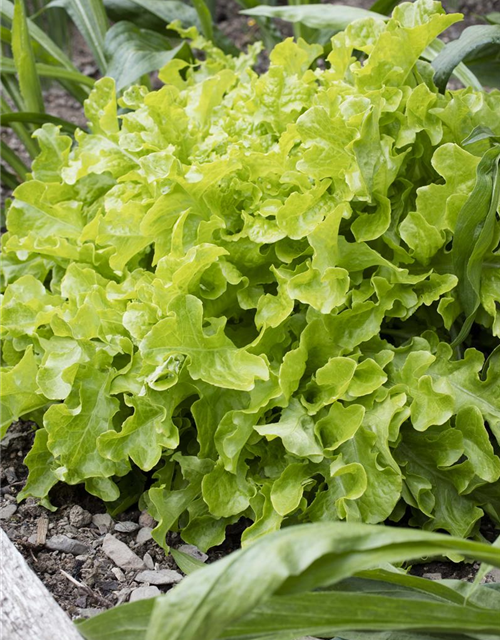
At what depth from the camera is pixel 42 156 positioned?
1.79 meters

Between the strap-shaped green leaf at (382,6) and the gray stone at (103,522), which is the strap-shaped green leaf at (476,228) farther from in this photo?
the strap-shaped green leaf at (382,6)

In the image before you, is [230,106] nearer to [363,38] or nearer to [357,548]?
[363,38]

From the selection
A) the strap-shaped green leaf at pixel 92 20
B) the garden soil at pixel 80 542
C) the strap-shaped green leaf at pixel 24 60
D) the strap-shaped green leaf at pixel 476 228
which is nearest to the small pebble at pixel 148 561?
the garden soil at pixel 80 542

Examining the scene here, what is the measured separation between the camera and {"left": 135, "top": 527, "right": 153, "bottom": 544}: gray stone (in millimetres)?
1429

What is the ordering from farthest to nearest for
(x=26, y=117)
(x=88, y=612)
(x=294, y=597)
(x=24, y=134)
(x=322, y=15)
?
(x=24, y=134)
(x=26, y=117)
(x=322, y=15)
(x=88, y=612)
(x=294, y=597)

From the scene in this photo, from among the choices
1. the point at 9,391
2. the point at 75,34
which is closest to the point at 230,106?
the point at 9,391

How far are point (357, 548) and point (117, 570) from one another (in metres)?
0.64

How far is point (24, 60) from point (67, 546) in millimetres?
1325

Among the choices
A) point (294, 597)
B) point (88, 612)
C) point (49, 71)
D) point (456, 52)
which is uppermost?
point (49, 71)

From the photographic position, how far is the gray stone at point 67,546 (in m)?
1.38

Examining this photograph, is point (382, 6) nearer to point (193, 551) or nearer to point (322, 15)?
point (322, 15)

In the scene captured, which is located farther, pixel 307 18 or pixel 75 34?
pixel 75 34

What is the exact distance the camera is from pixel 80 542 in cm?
140

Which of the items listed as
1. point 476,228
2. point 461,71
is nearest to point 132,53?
point 461,71
